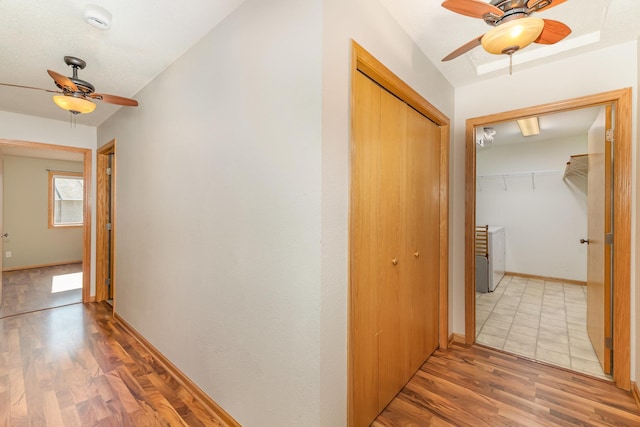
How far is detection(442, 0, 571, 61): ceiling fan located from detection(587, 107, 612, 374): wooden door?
4.47ft

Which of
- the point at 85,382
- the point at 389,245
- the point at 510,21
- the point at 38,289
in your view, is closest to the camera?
the point at 510,21

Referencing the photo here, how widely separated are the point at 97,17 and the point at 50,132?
289 cm

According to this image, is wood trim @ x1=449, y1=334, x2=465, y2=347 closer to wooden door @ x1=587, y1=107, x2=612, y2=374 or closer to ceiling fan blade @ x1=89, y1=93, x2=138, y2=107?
wooden door @ x1=587, y1=107, x2=612, y2=374

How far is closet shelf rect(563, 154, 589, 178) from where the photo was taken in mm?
3358

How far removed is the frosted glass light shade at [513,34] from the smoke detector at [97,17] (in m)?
2.11

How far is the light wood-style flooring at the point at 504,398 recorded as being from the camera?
161cm

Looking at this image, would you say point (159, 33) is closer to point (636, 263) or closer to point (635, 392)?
point (636, 263)

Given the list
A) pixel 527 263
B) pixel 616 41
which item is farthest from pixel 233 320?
pixel 527 263

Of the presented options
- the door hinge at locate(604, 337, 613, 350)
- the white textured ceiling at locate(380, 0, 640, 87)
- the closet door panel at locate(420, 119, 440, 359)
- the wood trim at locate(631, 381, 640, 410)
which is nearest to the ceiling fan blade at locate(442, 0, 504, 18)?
the white textured ceiling at locate(380, 0, 640, 87)

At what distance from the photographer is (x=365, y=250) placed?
1.51 meters

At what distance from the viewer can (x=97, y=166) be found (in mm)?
3748

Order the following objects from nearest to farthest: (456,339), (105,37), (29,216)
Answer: (105,37) → (456,339) → (29,216)

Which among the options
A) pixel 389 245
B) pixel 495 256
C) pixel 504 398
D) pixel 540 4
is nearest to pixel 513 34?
pixel 540 4

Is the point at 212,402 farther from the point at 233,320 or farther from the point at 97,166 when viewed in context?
the point at 97,166
